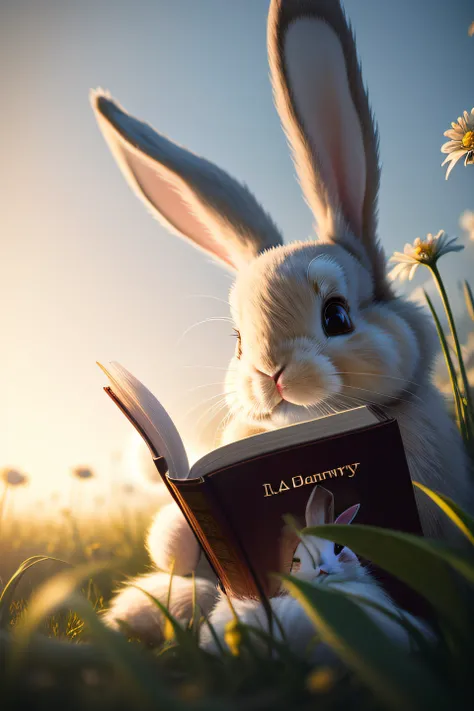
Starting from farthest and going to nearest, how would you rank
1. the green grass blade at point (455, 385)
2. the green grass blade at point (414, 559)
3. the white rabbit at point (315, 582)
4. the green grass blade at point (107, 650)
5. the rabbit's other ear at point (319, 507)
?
the green grass blade at point (455, 385) < the rabbit's other ear at point (319, 507) < the white rabbit at point (315, 582) < the green grass blade at point (414, 559) < the green grass blade at point (107, 650)

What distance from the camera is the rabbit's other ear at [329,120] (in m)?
0.94

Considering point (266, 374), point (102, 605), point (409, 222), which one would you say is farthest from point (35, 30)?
point (102, 605)

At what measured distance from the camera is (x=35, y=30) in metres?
1.84

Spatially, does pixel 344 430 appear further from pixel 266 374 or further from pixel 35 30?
pixel 35 30

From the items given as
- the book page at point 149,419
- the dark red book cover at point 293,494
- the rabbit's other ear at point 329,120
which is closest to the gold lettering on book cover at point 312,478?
the dark red book cover at point 293,494

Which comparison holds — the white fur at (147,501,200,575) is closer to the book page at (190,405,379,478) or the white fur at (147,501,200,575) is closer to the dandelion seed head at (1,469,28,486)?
the book page at (190,405,379,478)

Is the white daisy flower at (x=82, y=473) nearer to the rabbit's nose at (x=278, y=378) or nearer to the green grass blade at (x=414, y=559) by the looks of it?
the rabbit's nose at (x=278, y=378)

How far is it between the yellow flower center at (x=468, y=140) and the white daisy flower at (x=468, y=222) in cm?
41

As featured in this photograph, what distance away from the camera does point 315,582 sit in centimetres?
46

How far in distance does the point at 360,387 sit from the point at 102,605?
67 centimetres

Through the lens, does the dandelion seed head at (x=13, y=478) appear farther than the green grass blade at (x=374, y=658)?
Yes

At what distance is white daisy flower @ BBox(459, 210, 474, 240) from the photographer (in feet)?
4.85

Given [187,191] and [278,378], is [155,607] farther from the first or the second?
[187,191]

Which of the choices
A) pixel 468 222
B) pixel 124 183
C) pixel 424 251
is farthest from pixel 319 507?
pixel 124 183
